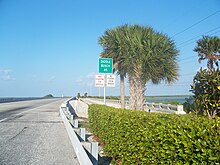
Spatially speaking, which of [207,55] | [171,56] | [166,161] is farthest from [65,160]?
[207,55]

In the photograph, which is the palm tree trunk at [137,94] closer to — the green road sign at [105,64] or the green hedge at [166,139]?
the green road sign at [105,64]

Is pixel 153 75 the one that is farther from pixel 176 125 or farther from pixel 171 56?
pixel 176 125

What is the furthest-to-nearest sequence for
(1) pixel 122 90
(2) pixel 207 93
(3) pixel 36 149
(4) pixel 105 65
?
(1) pixel 122 90, (4) pixel 105 65, (3) pixel 36 149, (2) pixel 207 93

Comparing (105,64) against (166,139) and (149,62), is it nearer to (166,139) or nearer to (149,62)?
(149,62)

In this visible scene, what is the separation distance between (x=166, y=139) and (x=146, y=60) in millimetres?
11848

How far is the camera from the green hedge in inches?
122

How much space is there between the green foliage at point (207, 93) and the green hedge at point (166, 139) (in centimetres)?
151

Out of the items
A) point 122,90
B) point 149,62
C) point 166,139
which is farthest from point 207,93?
point 122,90

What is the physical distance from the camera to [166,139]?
4.03 metres

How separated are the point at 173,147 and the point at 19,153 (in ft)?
16.6

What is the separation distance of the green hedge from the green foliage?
1509mm

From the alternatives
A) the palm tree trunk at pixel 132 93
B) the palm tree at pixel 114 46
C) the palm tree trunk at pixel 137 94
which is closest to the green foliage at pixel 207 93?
the palm tree trunk at pixel 137 94

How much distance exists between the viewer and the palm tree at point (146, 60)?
15.7 metres

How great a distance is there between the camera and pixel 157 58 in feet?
51.4
